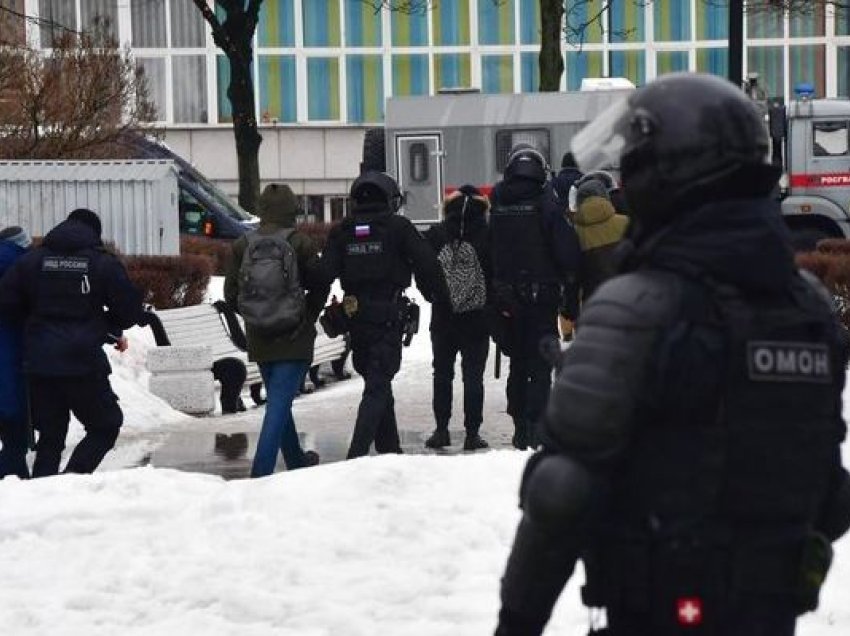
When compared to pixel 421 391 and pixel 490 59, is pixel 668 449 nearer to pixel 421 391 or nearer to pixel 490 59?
pixel 421 391

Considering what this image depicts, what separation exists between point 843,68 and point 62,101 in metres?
30.9

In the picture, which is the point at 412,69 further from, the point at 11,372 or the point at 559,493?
the point at 559,493

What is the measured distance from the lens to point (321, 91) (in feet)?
177

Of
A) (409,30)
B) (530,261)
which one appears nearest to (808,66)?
(409,30)

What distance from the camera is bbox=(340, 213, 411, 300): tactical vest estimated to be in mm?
11055

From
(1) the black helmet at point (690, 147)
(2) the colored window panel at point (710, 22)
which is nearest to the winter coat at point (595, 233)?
(1) the black helmet at point (690, 147)

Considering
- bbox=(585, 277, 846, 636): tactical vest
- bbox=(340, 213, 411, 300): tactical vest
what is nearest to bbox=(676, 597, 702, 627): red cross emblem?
bbox=(585, 277, 846, 636): tactical vest

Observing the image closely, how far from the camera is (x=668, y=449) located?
378 cm

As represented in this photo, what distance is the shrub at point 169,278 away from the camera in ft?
64.8

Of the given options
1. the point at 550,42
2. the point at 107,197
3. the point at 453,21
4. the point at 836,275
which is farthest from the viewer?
the point at 453,21

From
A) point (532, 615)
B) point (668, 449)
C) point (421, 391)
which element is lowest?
point (421, 391)


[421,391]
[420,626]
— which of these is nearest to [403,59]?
[421,391]

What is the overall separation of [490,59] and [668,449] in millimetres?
50214

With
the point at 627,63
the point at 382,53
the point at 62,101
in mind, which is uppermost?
the point at 382,53
